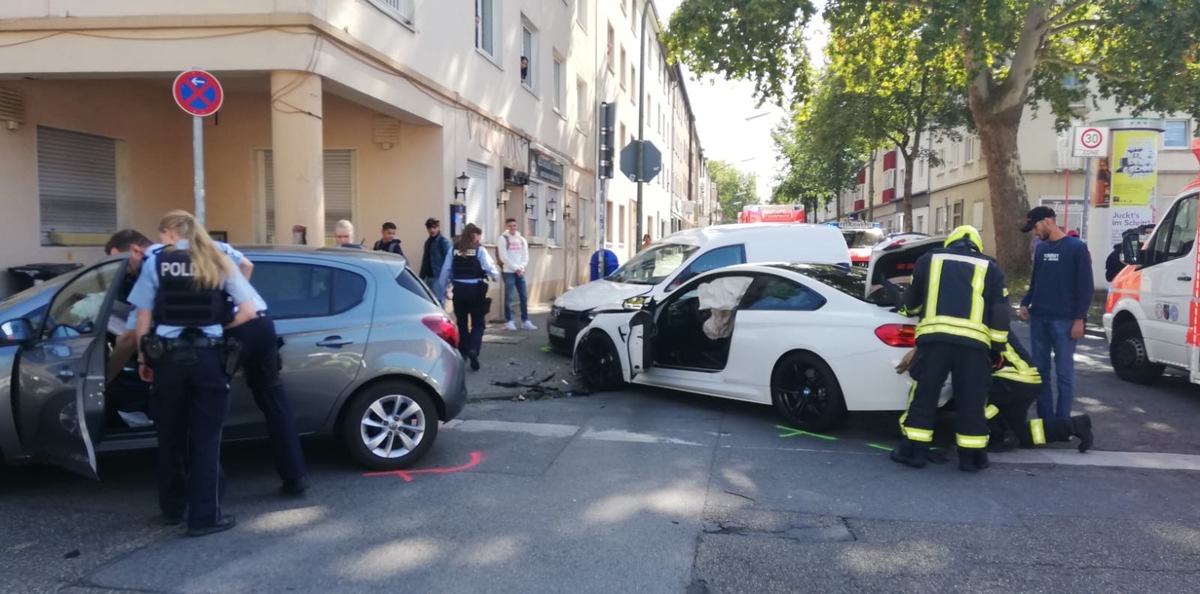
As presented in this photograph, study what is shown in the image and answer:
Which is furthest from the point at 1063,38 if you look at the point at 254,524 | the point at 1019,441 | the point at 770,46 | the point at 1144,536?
the point at 254,524

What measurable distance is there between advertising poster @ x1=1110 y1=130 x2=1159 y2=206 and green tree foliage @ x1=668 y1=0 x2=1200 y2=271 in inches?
76.8

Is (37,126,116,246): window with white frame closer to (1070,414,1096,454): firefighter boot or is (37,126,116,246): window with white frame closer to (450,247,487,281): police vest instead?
(450,247,487,281): police vest

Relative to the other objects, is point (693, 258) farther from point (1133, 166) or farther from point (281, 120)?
point (1133, 166)

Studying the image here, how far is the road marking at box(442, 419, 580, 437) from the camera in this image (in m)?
6.86

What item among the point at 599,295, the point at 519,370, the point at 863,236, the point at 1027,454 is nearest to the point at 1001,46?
the point at 863,236

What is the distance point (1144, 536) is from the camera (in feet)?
14.9

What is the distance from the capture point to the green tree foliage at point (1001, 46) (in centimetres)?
1555

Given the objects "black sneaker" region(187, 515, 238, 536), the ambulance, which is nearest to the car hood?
the ambulance

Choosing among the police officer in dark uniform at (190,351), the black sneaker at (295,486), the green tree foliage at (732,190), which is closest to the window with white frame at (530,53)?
the black sneaker at (295,486)

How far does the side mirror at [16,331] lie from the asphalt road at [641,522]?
966 mm

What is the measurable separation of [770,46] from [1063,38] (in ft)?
31.9

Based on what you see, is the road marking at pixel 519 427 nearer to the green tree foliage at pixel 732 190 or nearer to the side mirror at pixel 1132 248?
the side mirror at pixel 1132 248

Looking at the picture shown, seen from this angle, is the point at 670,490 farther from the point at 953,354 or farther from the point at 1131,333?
the point at 1131,333

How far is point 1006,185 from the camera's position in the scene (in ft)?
67.7
